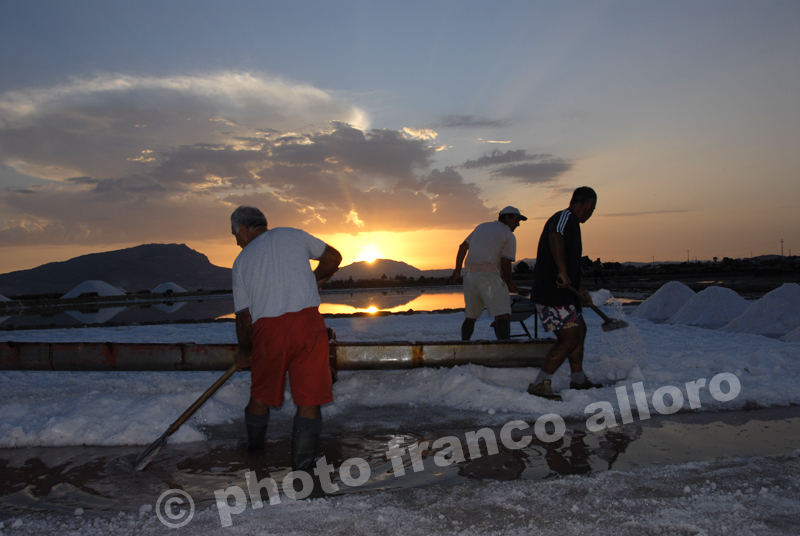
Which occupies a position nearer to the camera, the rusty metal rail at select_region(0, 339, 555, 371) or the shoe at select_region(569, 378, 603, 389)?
the shoe at select_region(569, 378, 603, 389)

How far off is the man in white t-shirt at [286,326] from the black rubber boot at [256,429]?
243 millimetres

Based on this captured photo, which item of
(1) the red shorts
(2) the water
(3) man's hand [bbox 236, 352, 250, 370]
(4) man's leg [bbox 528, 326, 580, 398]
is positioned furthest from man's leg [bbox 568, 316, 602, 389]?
(2) the water

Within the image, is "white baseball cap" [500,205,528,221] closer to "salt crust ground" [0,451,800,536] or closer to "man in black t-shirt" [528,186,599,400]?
"man in black t-shirt" [528,186,599,400]

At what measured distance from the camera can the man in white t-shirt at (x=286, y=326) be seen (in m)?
2.96

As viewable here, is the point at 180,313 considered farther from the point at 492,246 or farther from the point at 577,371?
the point at 577,371

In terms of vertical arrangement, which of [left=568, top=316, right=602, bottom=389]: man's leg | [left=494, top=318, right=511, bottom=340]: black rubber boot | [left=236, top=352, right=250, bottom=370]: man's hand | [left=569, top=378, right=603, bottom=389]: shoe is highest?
[left=236, top=352, right=250, bottom=370]: man's hand

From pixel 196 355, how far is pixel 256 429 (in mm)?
2049

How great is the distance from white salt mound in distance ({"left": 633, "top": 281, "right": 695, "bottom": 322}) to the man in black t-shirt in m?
7.22

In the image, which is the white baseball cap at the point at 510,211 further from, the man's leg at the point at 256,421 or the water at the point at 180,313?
the water at the point at 180,313

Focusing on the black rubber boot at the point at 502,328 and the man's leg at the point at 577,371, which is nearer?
the man's leg at the point at 577,371

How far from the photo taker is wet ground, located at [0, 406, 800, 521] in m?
2.79

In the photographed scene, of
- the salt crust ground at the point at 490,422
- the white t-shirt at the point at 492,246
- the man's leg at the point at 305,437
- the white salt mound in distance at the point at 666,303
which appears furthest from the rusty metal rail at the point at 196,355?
the white salt mound in distance at the point at 666,303

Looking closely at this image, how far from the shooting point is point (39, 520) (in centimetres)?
242

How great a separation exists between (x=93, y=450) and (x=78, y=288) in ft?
151
